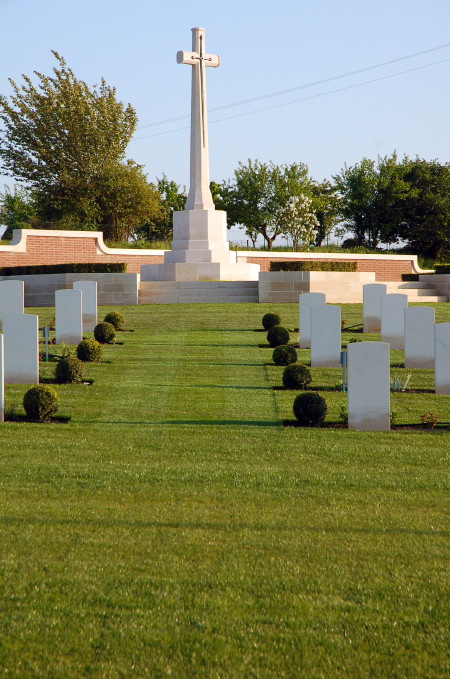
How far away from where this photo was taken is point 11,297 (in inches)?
581

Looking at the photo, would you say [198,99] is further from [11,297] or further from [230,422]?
[230,422]

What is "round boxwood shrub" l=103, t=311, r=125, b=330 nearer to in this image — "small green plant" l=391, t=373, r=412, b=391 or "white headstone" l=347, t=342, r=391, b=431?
"small green plant" l=391, t=373, r=412, b=391

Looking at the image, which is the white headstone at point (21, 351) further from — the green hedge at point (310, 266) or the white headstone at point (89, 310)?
the green hedge at point (310, 266)

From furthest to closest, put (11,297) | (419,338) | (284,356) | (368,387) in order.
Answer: (11,297) < (284,356) < (419,338) < (368,387)

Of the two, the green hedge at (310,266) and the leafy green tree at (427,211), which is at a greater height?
the leafy green tree at (427,211)

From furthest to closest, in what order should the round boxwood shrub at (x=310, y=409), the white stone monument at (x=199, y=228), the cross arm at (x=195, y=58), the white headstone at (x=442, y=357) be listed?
1. the cross arm at (x=195, y=58)
2. the white stone monument at (x=199, y=228)
3. the white headstone at (x=442, y=357)
4. the round boxwood shrub at (x=310, y=409)

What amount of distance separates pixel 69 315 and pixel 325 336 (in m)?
4.44

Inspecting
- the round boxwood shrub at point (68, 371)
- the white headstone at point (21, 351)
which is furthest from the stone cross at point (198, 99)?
the white headstone at point (21, 351)

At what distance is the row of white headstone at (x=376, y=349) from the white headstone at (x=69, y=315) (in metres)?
3.71

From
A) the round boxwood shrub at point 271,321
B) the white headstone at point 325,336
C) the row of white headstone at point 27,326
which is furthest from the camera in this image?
the round boxwood shrub at point 271,321

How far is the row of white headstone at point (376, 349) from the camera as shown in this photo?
7.94m

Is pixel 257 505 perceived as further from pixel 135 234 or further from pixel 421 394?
pixel 135 234

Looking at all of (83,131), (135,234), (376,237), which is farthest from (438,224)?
(83,131)

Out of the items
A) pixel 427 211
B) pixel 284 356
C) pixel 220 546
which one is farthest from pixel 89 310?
pixel 427 211
